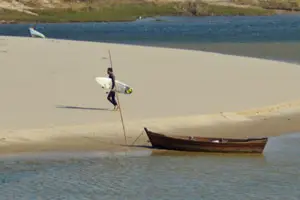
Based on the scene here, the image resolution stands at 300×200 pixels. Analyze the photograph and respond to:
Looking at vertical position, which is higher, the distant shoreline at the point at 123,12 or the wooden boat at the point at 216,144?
the wooden boat at the point at 216,144

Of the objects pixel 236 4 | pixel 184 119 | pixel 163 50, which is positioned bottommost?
pixel 236 4

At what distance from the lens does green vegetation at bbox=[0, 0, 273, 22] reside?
11848cm

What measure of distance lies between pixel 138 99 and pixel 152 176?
8.39 meters

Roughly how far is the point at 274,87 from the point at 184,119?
6.36 m

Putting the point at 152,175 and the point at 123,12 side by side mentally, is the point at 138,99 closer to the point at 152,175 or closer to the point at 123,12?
the point at 152,175

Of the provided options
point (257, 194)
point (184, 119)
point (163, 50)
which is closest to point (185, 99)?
point (184, 119)

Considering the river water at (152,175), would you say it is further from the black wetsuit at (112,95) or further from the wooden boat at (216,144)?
the black wetsuit at (112,95)

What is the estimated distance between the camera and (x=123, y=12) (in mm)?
126000

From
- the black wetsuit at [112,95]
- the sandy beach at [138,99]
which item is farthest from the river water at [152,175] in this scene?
the black wetsuit at [112,95]

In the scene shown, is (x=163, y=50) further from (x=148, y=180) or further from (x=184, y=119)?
(x=148, y=180)

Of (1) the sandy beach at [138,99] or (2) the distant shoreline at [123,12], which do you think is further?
(2) the distant shoreline at [123,12]

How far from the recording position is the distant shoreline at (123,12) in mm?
117812

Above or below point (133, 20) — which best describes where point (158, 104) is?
above

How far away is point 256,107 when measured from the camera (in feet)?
81.6
